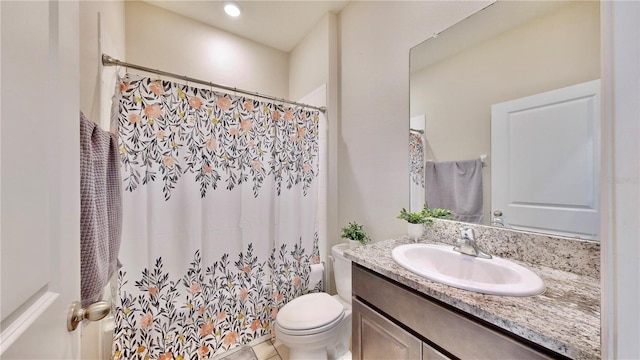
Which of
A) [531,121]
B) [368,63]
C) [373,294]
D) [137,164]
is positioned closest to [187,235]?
[137,164]

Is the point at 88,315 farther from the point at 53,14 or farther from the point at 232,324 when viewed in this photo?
the point at 232,324

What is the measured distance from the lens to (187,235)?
1398mm

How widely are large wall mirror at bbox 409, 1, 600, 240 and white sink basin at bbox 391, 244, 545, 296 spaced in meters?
0.23

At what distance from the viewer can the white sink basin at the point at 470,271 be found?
2.34 ft

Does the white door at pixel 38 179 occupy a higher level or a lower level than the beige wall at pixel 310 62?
lower

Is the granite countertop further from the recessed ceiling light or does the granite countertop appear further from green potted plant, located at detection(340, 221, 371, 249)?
the recessed ceiling light

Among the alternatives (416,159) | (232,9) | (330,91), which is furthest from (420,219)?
(232,9)

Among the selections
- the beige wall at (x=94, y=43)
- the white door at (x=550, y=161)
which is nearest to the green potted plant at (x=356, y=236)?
the white door at (x=550, y=161)

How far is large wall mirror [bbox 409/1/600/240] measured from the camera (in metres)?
0.83

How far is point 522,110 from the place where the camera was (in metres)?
0.98

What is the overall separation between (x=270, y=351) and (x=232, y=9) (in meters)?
2.68

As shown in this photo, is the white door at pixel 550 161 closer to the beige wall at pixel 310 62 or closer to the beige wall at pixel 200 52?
the beige wall at pixel 310 62

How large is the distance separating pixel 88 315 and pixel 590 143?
1580 mm

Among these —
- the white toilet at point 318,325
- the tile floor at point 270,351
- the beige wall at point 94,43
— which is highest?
the beige wall at point 94,43
